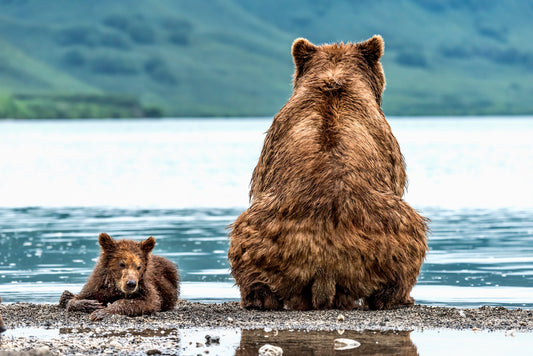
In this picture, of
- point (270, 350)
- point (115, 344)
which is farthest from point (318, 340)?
point (115, 344)

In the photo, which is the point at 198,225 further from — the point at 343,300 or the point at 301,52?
the point at 343,300

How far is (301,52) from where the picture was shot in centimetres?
1053

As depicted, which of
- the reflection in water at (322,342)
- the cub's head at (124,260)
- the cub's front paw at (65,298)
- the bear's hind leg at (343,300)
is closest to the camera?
the reflection in water at (322,342)

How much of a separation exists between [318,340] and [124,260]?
8.94 ft

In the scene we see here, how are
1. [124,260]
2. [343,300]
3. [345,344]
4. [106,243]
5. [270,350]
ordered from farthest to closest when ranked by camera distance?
1. [106,243]
2. [124,260]
3. [343,300]
4. [345,344]
5. [270,350]

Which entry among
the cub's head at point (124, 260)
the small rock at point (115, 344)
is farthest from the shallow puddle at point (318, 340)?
the cub's head at point (124, 260)

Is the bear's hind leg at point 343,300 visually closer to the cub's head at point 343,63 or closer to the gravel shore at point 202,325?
the gravel shore at point 202,325

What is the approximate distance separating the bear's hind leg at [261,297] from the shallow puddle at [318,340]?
A: 914mm

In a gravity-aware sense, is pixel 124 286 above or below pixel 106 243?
below

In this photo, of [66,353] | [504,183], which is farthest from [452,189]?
[66,353]

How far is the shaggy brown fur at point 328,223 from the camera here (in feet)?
28.5

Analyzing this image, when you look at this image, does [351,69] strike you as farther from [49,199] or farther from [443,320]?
[49,199]

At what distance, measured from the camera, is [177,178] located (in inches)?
1601

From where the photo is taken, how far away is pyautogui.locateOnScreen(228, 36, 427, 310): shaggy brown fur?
8.69 metres
